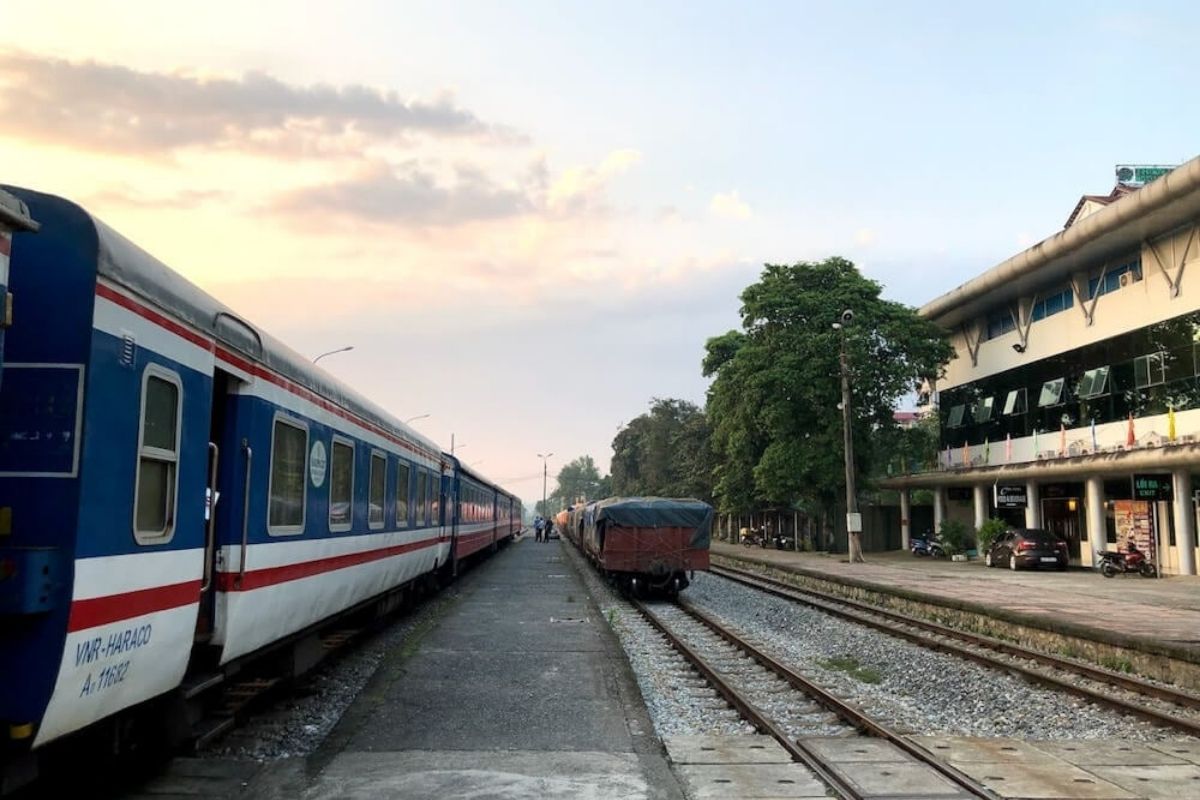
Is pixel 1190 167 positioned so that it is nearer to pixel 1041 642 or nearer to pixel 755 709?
pixel 1041 642

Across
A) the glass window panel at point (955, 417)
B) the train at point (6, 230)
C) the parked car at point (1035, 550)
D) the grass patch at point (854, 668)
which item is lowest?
the grass patch at point (854, 668)

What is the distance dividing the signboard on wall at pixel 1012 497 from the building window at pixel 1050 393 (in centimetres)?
334

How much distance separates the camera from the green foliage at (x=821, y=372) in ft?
121

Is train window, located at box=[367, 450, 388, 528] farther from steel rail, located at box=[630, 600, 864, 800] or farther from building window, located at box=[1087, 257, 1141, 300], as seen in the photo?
building window, located at box=[1087, 257, 1141, 300]

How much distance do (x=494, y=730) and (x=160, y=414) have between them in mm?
3999

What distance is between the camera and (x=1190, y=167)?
81.4ft

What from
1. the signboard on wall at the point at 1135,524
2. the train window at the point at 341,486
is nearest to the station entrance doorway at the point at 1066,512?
the signboard on wall at the point at 1135,524

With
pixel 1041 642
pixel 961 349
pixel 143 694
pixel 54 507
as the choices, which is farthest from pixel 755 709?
pixel 961 349

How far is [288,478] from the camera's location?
719 centimetres

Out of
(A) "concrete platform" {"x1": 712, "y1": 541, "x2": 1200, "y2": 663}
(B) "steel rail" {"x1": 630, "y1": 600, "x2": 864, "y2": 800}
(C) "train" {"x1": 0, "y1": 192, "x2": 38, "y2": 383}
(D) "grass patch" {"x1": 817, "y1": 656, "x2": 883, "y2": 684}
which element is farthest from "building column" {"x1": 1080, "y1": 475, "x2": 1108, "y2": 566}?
(C) "train" {"x1": 0, "y1": 192, "x2": 38, "y2": 383}

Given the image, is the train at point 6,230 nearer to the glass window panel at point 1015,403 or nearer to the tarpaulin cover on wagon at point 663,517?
the tarpaulin cover on wagon at point 663,517

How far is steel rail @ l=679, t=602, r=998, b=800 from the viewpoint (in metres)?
6.11

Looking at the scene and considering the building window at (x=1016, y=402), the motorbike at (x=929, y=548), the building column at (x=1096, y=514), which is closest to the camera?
the building column at (x=1096, y=514)

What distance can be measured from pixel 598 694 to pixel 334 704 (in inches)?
98.2
